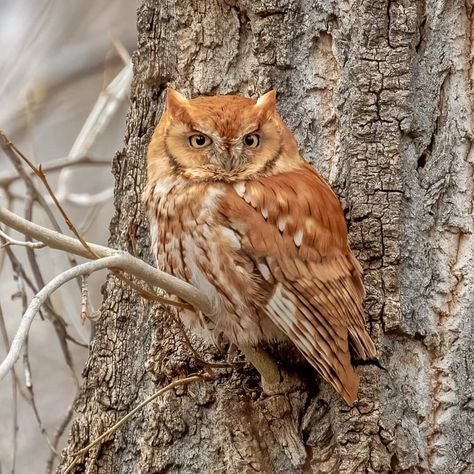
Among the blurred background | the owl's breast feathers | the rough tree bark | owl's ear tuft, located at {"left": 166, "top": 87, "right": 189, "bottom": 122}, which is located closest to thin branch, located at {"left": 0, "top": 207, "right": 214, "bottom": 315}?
the owl's breast feathers

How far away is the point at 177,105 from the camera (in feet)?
8.17

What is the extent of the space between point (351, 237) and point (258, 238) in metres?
0.29

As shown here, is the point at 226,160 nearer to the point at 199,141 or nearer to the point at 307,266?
the point at 199,141

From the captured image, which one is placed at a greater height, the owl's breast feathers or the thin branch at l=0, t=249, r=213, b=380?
the thin branch at l=0, t=249, r=213, b=380

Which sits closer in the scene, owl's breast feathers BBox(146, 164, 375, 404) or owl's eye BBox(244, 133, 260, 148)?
owl's breast feathers BBox(146, 164, 375, 404)

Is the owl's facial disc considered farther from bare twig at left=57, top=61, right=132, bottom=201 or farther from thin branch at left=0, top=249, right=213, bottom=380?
bare twig at left=57, top=61, right=132, bottom=201

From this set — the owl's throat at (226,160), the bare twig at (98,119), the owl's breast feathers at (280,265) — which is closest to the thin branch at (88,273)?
the owl's breast feathers at (280,265)

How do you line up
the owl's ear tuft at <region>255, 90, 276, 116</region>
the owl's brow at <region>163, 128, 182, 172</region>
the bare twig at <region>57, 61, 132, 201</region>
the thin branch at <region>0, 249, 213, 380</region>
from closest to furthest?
the thin branch at <region>0, 249, 213, 380</region>, the owl's ear tuft at <region>255, 90, 276, 116</region>, the owl's brow at <region>163, 128, 182, 172</region>, the bare twig at <region>57, 61, 132, 201</region>

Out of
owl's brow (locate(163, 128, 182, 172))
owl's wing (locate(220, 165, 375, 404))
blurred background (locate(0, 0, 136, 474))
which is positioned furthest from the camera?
blurred background (locate(0, 0, 136, 474))

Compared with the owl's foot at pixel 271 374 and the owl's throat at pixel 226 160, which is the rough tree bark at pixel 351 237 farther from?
the owl's throat at pixel 226 160

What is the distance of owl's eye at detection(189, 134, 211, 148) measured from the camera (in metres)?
2.52

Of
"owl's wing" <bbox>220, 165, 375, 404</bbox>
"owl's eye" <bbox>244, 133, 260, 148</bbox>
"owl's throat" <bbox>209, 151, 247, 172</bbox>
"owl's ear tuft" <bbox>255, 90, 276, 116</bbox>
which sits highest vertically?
"owl's ear tuft" <bbox>255, 90, 276, 116</bbox>

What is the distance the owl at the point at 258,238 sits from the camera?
231 cm

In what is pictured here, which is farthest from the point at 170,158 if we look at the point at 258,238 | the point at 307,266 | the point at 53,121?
the point at 53,121
